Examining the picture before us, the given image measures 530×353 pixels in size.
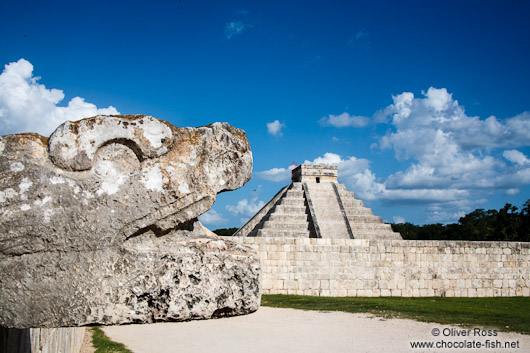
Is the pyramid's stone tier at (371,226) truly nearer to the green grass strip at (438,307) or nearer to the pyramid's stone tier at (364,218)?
the pyramid's stone tier at (364,218)

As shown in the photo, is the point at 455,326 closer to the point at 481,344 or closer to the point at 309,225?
the point at 481,344

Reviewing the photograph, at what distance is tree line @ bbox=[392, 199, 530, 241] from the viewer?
3428 cm

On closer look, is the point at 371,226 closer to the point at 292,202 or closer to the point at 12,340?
the point at 292,202

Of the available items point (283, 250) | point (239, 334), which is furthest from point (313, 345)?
point (283, 250)

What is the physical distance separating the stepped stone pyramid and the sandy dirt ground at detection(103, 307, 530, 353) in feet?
43.5

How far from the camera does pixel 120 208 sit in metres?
1.84

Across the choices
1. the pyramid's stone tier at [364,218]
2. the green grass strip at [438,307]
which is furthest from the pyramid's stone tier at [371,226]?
the green grass strip at [438,307]

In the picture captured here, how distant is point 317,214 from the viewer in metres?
28.5

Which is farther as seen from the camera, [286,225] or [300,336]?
[286,225]

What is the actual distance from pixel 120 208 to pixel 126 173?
14cm

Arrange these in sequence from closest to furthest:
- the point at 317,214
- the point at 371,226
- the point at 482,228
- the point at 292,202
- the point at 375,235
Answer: the point at 375,235 < the point at 371,226 < the point at 292,202 < the point at 317,214 < the point at 482,228

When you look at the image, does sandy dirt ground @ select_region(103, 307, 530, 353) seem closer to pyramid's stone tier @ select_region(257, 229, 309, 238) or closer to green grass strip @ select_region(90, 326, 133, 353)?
green grass strip @ select_region(90, 326, 133, 353)

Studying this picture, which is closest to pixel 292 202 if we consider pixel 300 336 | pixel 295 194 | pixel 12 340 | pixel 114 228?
pixel 295 194

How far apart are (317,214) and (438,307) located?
15789 mm
